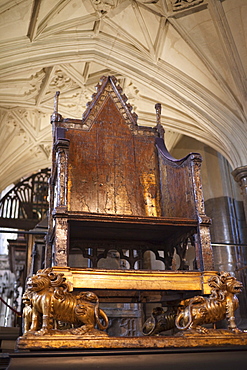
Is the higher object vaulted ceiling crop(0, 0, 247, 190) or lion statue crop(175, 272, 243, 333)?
vaulted ceiling crop(0, 0, 247, 190)

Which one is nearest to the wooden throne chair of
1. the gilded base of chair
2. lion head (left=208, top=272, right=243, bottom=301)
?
lion head (left=208, top=272, right=243, bottom=301)

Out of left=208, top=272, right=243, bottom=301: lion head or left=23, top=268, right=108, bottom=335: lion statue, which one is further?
left=208, top=272, right=243, bottom=301: lion head

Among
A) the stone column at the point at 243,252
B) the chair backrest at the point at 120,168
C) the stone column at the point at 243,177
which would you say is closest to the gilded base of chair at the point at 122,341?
the chair backrest at the point at 120,168

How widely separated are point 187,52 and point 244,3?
52.2 inches

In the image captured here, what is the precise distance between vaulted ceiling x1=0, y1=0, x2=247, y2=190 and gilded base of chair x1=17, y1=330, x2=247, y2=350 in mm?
5583

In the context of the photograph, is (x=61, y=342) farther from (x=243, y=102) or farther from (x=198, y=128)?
(x=198, y=128)

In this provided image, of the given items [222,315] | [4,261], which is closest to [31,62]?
[222,315]

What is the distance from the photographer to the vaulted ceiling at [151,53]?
6.72 metres

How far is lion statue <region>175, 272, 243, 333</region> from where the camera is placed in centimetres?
239

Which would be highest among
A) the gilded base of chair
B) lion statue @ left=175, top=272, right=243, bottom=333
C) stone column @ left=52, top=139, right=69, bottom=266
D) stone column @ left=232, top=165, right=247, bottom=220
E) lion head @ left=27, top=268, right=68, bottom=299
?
stone column @ left=232, top=165, right=247, bottom=220

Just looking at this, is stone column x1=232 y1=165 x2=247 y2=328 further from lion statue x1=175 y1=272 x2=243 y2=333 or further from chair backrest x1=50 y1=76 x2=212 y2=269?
lion statue x1=175 y1=272 x2=243 y2=333

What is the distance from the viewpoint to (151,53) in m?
7.48

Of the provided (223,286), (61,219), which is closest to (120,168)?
(61,219)

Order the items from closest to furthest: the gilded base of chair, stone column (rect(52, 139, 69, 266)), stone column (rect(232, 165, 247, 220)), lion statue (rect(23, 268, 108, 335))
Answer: the gilded base of chair → lion statue (rect(23, 268, 108, 335)) → stone column (rect(52, 139, 69, 266)) → stone column (rect(232, 165, 247, 220))
